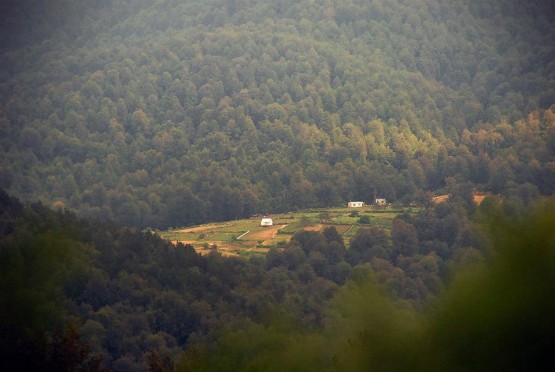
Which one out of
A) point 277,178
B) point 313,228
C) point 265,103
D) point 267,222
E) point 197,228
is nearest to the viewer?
point 313,228

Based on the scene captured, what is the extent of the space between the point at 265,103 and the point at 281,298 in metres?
69.1

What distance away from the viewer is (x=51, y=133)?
110250 mm

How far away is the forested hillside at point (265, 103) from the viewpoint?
3600 inches

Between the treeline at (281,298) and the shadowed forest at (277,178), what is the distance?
0.05m

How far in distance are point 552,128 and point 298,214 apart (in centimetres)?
2666

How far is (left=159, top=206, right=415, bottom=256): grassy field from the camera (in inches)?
2741

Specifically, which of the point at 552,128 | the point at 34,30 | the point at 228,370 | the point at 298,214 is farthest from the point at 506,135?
the point at 228,370

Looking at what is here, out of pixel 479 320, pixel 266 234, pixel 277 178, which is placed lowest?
pixel 266 234

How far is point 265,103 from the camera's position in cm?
11256

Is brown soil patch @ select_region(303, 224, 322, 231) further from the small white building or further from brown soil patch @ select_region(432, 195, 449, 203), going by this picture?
brown soil patch @ select_region(432, 195, 449, 203)

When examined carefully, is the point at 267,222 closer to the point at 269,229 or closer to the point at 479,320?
the point at 269,229

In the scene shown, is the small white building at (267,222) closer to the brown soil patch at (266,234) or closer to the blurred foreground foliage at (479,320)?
the brown soil patch at (266,234)

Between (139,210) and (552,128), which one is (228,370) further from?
(552,128)

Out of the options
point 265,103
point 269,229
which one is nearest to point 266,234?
point 269,229
